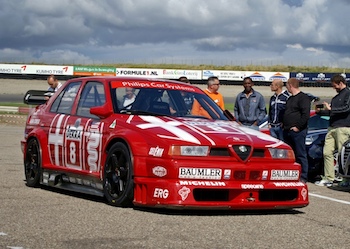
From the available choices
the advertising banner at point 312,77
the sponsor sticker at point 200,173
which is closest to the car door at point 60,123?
the sponsor sticker at point 200,173

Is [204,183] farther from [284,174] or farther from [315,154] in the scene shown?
[315,154]

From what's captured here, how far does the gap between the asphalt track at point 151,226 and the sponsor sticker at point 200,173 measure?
398 mm

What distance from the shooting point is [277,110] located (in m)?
12.1

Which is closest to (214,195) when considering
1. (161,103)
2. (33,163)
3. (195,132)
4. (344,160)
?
(195,132)

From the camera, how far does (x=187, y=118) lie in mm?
8656

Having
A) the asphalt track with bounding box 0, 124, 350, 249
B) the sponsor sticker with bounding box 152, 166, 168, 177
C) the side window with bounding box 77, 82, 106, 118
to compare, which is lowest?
the asphalt track with bounding box 0, 124, 350, 249

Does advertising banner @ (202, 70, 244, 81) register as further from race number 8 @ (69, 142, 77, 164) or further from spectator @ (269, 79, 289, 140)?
race number 8 @ (69, 142, 77, 164)

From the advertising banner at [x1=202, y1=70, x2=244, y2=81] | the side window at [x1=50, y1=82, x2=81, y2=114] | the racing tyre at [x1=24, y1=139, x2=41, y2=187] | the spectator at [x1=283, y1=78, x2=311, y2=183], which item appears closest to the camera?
the side window at [x1=50, y1=82, x2=81, y2=114]

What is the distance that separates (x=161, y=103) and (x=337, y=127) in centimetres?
367

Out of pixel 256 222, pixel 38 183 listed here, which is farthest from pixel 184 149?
pixel 38 183

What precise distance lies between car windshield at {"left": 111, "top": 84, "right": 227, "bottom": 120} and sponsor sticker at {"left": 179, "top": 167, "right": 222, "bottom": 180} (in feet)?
4.41

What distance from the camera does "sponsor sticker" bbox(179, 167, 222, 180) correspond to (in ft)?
24.5

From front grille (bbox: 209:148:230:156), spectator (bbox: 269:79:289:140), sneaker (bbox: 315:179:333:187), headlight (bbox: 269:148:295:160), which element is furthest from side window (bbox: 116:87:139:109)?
sneaker (bbox: 315:179:333:187)

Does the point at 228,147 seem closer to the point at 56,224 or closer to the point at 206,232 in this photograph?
the point at 206,232
